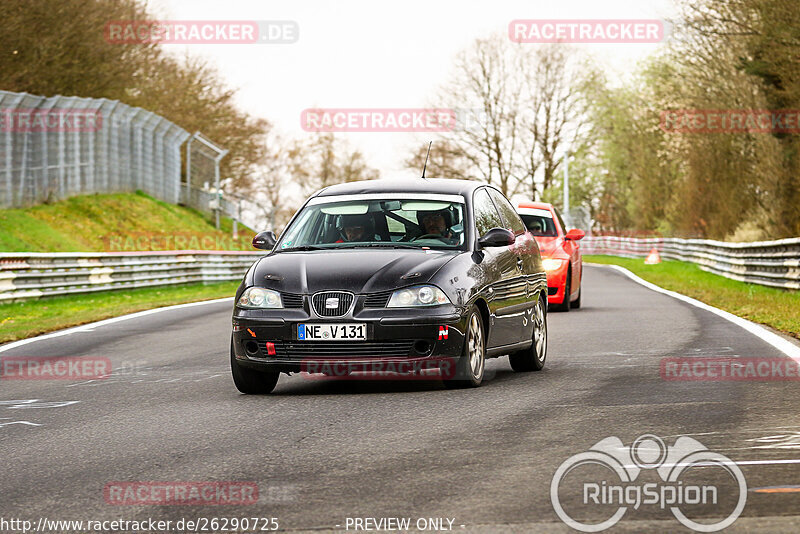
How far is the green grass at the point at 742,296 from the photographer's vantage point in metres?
16.0

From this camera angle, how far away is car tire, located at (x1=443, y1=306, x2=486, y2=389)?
370 inches

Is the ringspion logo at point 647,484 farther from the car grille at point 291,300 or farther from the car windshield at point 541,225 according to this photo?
the car windshield at point 541,225

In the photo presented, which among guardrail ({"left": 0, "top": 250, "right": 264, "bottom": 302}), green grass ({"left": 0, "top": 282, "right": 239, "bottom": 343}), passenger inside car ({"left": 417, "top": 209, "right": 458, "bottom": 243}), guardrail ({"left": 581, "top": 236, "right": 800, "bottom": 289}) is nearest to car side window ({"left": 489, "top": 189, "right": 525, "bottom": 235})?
passenger inside car ({"left": 417, "top": 209, "right": 458, "bottom": 243})

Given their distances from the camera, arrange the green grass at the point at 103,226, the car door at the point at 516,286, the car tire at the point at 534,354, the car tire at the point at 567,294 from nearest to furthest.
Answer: the car door at the point at 516,286 < the car tire at the point at 534,354 < the car tire at the point at 567,294 < the green grass at the point at 103,226

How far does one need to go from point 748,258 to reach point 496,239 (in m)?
18.7

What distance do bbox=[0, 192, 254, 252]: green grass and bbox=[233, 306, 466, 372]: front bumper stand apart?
83.2ft

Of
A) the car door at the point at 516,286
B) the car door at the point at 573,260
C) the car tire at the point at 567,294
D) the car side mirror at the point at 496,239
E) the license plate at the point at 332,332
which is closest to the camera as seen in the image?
the license plate at the point at 332,332

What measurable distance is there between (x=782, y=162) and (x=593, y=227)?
4239cm

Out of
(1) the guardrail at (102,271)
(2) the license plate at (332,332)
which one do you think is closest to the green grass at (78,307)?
(1) the guardrail at (102,271)

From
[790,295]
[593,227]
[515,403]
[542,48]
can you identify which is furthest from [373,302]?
[593,227]

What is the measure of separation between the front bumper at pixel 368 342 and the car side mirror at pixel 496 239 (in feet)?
3.12

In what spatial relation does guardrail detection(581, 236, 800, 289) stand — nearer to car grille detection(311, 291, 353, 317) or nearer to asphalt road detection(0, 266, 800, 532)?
asphalt road detection(0, 266, 800, 532)

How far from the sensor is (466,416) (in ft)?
26.6

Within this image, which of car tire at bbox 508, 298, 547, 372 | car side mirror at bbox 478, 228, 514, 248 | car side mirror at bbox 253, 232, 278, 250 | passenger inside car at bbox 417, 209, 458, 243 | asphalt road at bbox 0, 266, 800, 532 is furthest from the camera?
car tire at bbox 508, 298, 547, 372
